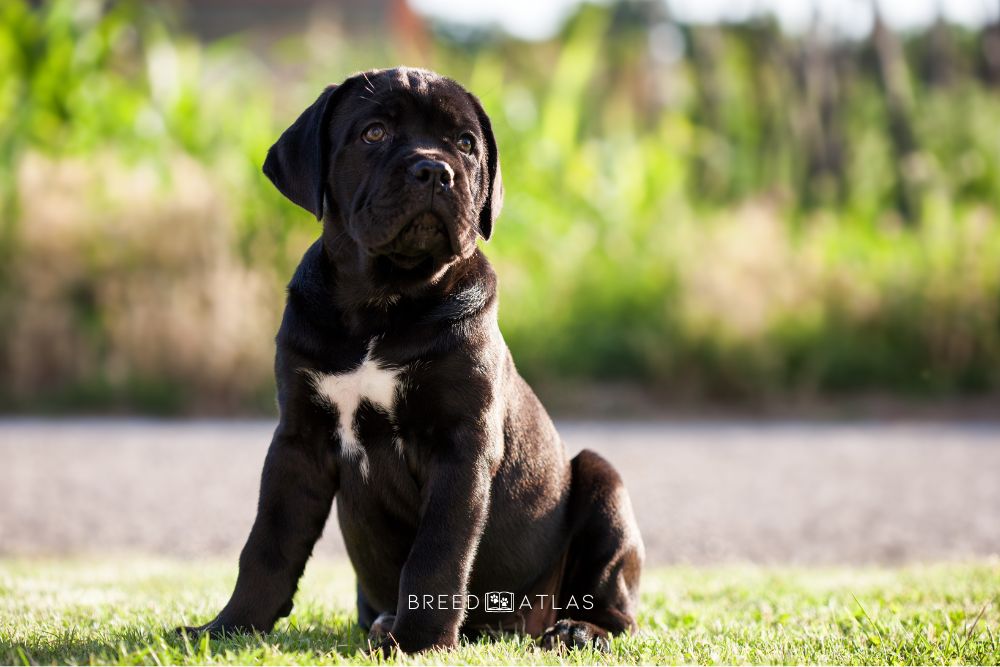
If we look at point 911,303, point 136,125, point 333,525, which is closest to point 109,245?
Result: point 136,125

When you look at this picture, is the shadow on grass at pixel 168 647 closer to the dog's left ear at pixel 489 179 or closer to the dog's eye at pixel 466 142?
A: the dog's left ear at pixel 489 179

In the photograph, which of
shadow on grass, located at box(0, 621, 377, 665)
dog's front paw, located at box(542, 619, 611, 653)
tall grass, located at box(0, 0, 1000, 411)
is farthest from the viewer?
tall grass, located at box(0, 0, 1000, 411)

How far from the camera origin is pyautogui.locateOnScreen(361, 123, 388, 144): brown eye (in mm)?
3236

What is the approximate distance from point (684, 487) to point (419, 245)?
4613mm

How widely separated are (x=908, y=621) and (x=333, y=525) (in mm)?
3860

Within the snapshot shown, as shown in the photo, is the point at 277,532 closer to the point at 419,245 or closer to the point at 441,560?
the point at 441,560

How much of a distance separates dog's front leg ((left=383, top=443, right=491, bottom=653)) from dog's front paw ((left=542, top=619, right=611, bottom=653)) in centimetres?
36

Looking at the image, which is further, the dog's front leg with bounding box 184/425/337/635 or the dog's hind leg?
the dog's hind leg

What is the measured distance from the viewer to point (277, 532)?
3.09 m

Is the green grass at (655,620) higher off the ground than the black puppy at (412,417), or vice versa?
the black puppy at (412,417)

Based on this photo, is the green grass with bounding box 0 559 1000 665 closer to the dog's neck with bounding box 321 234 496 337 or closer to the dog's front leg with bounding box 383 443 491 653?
the dog's front leg with bounding box 383 443 491 653

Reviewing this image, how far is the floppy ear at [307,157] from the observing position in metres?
3.26

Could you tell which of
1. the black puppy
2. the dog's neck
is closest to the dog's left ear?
the black puppy

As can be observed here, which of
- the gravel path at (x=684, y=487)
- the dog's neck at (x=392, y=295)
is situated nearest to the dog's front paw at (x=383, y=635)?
the dog's neck at (x=392, y=295)
